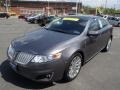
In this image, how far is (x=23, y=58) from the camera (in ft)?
15.3

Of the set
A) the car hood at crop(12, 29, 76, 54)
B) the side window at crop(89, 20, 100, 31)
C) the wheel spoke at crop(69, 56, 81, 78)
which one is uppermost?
the side window at crop(89, 20, 100, 31)

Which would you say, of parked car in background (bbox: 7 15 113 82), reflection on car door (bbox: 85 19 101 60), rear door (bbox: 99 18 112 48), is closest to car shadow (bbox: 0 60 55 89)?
parked car in background (bbox: 7 15 113 82)

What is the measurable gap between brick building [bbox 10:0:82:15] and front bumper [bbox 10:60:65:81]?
69.3m

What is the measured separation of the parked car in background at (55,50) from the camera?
4.59 meters

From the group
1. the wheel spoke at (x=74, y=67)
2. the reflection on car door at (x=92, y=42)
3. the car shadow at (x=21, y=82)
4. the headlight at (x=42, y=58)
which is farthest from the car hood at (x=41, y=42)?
the car shadow at (x=21, y=82)

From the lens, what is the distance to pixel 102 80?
5.52 m

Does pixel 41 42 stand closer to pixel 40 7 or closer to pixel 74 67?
pixel 74 67

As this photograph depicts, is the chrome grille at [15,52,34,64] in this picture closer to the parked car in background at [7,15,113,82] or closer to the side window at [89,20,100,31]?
the parked car in background at [7,15,113,82]

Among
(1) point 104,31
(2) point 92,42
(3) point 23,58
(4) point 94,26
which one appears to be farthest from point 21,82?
(1) point 104,31

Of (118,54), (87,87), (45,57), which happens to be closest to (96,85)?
(87,87)

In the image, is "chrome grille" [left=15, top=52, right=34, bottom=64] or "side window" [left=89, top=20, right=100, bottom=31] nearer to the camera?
"chrome grille" [left=15, top=52, right=34, bottom=64]

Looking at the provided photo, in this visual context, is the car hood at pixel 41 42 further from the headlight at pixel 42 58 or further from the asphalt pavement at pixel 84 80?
the asphalt pavement at pixel 84 80

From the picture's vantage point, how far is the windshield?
6048 mm

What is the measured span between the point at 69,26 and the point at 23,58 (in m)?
2.11
